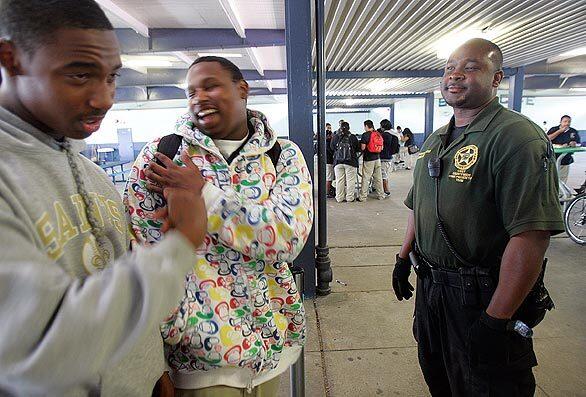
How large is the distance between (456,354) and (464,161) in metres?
0.85

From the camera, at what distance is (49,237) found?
65cm

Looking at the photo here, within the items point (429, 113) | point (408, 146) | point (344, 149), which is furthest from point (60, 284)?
point (429, 113)

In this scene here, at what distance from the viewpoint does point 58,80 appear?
659 mm

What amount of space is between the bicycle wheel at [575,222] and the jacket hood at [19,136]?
5837 millimetres

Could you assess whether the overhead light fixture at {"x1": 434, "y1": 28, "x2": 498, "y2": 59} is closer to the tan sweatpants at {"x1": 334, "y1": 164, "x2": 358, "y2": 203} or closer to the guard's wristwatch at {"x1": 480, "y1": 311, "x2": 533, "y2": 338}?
the tan sweatpants at {"x1": 334, "y1": 164, "x2": 358, "y2": 203}

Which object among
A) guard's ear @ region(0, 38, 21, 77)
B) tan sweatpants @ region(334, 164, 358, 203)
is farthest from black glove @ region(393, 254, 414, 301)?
tan sweatpants @ region(334, 164, 358, 203)

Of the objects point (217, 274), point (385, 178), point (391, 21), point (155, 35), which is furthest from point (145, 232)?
point (385, 178)

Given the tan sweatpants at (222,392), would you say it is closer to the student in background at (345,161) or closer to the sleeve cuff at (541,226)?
the sleeve cuff at (541,226)

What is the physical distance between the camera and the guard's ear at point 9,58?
25.2 inches

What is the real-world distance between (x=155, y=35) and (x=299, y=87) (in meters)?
4.64

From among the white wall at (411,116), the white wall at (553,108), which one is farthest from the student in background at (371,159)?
→ the white wall at (553,108)

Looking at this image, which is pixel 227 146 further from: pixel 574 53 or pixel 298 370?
pixel 574 53

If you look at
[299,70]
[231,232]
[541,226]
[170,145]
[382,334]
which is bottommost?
[382,334]

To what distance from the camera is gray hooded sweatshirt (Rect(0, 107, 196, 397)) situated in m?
0.49
